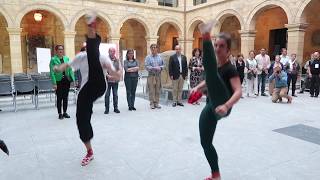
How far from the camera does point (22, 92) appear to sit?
7246mm

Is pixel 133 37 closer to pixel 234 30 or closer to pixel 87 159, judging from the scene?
pixel 234 30

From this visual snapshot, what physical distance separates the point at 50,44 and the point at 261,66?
46.3 ft

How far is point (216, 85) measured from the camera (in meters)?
2.41

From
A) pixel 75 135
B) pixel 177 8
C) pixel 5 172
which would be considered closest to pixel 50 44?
pixel 177 8

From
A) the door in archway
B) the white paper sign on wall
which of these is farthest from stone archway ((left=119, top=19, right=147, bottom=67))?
the white paper sign on wall

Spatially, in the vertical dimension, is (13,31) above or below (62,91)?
above

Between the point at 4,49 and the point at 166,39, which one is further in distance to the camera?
the point at 166,39

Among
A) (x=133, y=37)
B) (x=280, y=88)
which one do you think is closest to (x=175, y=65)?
(x=280, y=88)

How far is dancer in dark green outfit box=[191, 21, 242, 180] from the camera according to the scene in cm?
229

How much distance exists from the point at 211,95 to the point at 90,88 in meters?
1.57

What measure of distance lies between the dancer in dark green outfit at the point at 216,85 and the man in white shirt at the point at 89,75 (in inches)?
48.2

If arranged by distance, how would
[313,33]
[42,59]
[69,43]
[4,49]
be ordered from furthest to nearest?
[4,49], [313,33], [69,43], [42,59]

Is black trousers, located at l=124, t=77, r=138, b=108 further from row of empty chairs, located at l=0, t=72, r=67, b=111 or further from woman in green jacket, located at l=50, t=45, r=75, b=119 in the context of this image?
row of empty chairs, located at l=0, t=72, r=67, b=111

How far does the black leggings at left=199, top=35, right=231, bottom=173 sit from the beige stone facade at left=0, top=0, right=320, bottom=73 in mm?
11510
